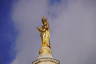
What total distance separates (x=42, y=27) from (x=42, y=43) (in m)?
1.52

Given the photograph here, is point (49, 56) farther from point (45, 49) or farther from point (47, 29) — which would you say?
point (47, 29)

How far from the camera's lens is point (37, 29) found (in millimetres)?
28438

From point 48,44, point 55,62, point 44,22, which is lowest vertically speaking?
point 55,62

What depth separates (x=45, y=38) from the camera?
27.9m

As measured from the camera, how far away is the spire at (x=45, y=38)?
2675 cm

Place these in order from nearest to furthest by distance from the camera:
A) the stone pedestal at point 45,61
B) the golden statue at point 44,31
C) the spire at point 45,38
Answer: the stone pedestal at point 45,61 → the spire at point 45,38 → the golden statue at point 44,31

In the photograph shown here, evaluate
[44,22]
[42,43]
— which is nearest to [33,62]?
[42,43]

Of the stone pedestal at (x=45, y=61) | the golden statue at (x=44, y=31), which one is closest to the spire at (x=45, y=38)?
the golden statue at (x=44, y=31)

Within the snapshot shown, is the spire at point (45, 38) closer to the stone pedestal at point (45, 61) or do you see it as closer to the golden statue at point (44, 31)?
the golden statue at point (44, 31)

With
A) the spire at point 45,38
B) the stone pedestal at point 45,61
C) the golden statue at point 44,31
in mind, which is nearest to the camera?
the stone pedestal at point 45,61

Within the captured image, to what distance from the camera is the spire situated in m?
26.8

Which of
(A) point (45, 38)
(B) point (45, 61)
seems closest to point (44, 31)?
(A) point (45, 38)

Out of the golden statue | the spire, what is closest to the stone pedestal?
the spire

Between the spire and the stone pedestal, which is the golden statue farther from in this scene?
the stone pedestal
